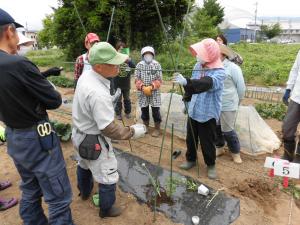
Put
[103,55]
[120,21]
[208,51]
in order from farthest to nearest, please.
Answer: [120,21] → [208,51] → [103,55]

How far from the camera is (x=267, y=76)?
1077 centimetres

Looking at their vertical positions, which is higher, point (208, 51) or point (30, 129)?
point (208, 51)

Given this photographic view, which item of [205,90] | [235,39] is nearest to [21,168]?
[205,90]

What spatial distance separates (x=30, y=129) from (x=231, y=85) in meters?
2.65

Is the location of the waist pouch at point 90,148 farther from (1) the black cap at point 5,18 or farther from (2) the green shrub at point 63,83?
(2) the green shrub at point 63,83

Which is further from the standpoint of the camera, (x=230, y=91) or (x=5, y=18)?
(x=230, y=91)

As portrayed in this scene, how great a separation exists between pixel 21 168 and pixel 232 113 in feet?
8.83

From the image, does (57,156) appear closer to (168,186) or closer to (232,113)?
(168,186)

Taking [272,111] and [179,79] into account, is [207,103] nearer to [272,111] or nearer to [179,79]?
[179,79]

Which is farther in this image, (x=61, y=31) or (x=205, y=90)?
(x=61, y=31)

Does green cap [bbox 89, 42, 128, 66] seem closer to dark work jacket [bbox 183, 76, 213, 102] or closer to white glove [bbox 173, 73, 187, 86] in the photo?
white glove [bbox 173, 73, 187, 86]

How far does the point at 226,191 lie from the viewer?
3340 millimetres

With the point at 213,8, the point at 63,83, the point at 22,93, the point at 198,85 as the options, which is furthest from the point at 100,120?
the point at 213,8

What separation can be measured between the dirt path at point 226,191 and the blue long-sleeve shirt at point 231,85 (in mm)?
849
